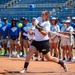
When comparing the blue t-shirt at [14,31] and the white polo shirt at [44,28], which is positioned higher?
the white polo shirt at [44,28]

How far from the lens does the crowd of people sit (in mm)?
13504

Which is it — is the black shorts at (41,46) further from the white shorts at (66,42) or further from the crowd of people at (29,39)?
the white shorts at (66,42)

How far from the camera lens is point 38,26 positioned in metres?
8.91

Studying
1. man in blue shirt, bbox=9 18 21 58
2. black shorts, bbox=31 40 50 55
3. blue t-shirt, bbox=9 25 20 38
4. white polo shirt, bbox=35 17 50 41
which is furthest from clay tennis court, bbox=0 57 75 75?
blue t-shirt, bbox=9 25 20 38

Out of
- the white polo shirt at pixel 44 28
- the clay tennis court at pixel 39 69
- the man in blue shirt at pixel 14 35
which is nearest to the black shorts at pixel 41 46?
the white polo shirt at pixel 44 28

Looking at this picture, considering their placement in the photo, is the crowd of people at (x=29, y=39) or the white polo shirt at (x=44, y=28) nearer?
the white polo shirt at (x=44, y=28)

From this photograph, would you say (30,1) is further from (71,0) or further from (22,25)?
(22,25)

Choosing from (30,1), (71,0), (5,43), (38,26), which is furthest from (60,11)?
(38,26)

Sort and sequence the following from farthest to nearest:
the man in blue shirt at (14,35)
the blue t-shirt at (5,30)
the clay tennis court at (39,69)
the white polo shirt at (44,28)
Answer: the blue t-shirt at (5,30)
the man in blue shirt at (14,35)
the clay tennis court at (39,69)
the white polo shirt at (44,28)

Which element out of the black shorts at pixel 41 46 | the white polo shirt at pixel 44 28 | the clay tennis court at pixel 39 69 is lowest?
the clay tennis court at pixel 39 69

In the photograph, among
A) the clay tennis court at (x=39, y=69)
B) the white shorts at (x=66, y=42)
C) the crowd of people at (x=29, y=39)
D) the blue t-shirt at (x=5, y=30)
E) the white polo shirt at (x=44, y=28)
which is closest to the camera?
the white polo shirt at (x=44, y=28)

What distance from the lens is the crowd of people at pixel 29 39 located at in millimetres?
13504

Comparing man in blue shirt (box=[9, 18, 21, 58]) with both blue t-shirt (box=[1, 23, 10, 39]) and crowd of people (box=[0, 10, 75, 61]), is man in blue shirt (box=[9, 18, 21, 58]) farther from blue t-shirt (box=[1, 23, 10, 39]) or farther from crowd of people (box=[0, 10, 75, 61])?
blue t-shirt (box=[1, 23, 10, 39])

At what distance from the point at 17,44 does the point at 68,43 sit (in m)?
2.79
